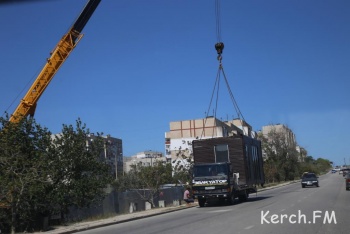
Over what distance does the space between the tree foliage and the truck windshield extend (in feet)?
18.6

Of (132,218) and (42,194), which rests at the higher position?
(42,194)

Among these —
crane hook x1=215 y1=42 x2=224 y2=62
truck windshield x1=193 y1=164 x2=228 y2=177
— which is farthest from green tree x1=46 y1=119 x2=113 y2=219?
crane hook x1=215 y1=42 x2=224 y2=62

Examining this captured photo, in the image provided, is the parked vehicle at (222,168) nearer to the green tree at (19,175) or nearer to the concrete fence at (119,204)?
the concrete fence at (119,204)

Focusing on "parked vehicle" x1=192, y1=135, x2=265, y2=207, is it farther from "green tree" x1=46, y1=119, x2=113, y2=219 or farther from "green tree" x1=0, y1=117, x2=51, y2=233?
"green tree" x1=0, y1=117, x2=51, y2=233

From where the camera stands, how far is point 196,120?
127500 millimetres

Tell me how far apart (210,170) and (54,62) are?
1143cm

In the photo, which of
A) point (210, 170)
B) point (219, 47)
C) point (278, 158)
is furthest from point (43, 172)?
point (278, 158)

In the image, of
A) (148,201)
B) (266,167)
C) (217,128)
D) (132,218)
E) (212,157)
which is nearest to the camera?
(132,218)

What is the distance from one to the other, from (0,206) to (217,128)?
101 m

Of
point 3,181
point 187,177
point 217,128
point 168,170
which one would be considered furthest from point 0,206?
point 217,128

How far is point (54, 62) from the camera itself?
26.5m

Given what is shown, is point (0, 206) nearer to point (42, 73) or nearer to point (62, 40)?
point (42, 73)

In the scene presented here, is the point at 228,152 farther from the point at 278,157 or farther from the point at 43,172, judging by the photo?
the point at 278,157

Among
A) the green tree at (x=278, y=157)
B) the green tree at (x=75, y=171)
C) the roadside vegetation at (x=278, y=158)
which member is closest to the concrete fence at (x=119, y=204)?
the green tree at (x=75, y=171)
